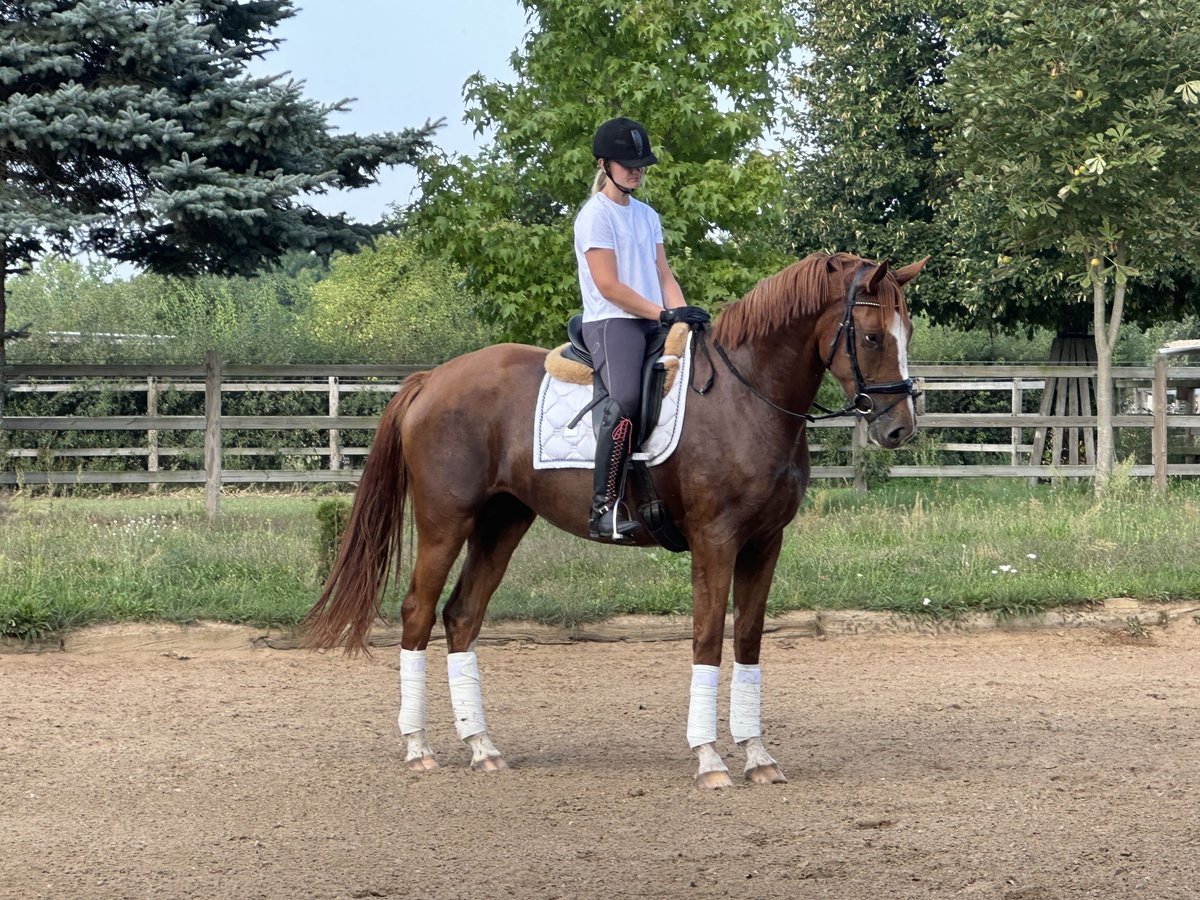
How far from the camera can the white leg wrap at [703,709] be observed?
593 cm

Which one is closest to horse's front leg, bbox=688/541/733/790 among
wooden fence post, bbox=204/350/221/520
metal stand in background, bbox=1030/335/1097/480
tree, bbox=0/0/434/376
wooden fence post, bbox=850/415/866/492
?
tree, bbox=0/0/434/376

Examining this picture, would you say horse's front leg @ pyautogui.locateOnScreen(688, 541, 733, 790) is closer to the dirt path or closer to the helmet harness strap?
the dirt path

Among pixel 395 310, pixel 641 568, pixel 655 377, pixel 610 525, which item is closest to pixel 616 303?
pixel 655 377

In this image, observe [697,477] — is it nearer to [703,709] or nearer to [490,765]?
[703,709]

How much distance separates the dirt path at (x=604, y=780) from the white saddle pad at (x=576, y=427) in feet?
4.62

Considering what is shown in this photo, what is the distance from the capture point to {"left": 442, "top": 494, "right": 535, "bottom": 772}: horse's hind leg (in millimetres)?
6359

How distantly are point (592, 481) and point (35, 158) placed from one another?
10224 millimetres

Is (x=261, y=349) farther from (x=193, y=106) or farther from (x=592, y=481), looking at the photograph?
(x=592, y=481)

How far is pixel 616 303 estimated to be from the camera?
605cm

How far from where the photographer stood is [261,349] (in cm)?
2106

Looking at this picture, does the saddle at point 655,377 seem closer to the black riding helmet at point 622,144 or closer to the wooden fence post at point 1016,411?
the black riding helmet at point 622,144

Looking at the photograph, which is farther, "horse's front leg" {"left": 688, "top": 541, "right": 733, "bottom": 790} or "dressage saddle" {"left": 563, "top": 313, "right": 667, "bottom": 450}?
"dressage saddle" {"left": 563, "top": 313, "right": 667, "bottom": 450}

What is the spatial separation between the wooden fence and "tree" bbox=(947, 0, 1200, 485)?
155 cm

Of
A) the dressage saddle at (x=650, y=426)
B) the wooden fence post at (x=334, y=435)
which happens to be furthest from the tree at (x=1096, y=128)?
the dressage saddle at (x=650, y=426)
